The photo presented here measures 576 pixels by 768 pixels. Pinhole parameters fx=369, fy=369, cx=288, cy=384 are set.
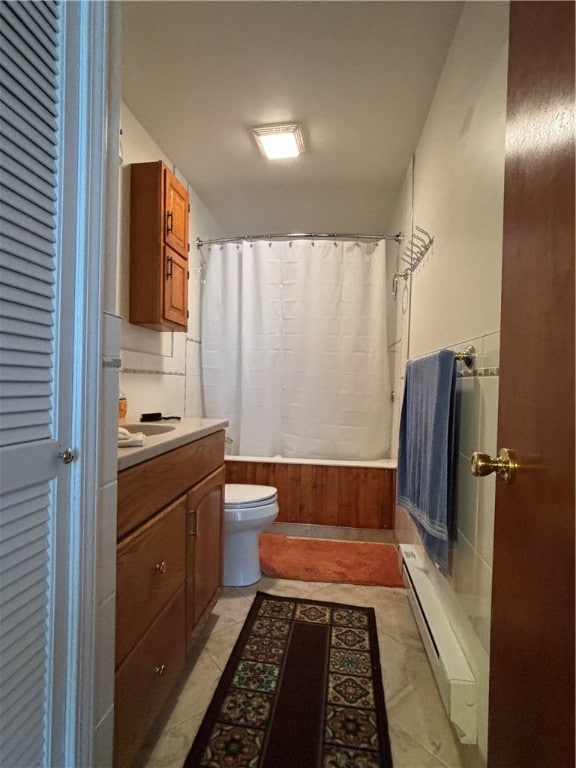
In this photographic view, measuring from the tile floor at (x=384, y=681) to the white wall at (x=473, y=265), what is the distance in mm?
144

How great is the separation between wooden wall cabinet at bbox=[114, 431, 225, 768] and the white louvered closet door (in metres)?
0.27

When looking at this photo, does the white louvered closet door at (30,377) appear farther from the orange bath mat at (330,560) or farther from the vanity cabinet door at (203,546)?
the orange bath mat at (330,560)

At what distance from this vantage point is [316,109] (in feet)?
5.98

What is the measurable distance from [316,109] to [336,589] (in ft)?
8.12

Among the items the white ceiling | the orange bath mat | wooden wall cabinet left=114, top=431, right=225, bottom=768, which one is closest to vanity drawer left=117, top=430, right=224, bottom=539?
wooden wall cabinet left=114, top=431, right=225, bottom=768

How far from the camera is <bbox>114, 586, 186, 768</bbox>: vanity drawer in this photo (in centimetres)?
90

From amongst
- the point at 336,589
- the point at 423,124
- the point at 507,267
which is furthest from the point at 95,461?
the point at 423,124

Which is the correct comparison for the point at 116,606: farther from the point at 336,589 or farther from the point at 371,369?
the point at 371,369

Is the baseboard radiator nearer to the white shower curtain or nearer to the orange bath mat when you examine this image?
the orange bath mat

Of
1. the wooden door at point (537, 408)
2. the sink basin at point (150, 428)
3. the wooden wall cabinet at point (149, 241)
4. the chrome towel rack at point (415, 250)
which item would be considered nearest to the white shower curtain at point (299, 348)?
the chrome towel rack at point (415, 250)

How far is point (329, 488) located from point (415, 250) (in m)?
1.68

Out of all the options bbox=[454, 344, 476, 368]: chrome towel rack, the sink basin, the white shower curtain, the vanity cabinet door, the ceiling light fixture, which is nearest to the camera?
bbox=[454, 344, 476, 368]: chrome towel rack

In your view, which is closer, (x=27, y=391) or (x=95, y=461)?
(x=27, y=391)

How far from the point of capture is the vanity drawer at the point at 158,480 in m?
0.90
